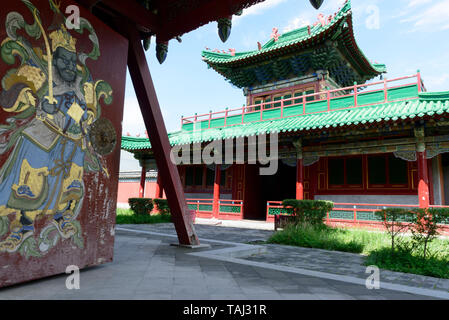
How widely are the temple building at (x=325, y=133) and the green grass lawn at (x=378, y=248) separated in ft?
11.6

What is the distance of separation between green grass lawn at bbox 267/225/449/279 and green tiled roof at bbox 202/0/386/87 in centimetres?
781

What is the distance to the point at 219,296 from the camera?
260 centimetres

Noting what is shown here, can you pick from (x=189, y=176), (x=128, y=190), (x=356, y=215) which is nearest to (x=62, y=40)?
(x=356, y=215)

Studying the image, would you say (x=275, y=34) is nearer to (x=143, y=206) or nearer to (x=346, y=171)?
(x=346, y=171)

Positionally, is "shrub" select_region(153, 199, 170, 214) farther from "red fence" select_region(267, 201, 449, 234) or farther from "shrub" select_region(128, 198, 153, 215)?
"red fence" select_region(267, 201, 449, 234)

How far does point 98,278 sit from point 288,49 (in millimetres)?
12547

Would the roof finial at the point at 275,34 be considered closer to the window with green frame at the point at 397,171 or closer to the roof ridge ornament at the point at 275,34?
the roof ridge ornament at the point at 275,34

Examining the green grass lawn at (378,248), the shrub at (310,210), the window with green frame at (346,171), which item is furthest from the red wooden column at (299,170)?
the green grass lawn at (378,248)

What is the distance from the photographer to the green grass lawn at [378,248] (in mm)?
4453

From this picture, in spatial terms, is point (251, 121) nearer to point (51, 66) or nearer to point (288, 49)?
point (288, 49)

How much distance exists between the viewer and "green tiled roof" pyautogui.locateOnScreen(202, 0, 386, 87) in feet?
39.0

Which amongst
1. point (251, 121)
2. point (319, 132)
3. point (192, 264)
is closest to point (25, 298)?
point (192, 264)

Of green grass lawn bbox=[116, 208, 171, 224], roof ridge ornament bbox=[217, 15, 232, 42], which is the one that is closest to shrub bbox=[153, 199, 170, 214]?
green grass lawn bbox=[116, 208, 171, 224]

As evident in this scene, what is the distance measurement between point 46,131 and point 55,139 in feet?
0.40
